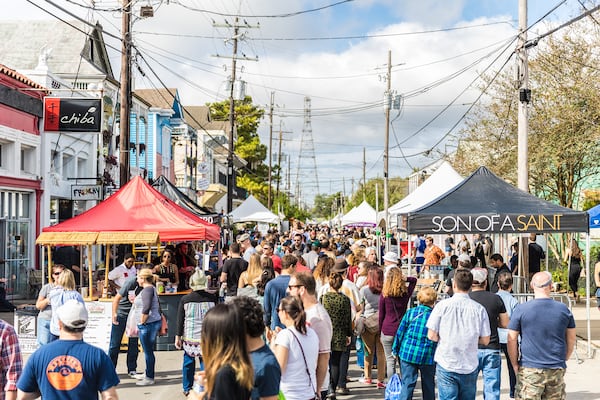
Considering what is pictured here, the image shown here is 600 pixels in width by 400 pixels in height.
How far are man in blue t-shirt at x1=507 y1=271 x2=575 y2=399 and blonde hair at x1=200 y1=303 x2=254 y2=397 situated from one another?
3.50 meters

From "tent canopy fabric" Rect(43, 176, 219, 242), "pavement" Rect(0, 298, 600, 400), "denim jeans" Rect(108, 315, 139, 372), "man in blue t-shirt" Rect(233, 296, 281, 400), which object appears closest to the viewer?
"man in blue t-shirt" Rect(233, 296, 281, 400)

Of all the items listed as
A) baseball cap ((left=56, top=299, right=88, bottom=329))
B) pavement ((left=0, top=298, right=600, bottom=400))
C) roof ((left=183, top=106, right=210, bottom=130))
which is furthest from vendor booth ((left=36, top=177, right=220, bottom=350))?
roof ((left=183, top=106, right=210, bottom=130))

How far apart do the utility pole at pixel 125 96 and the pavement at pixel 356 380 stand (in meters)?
5.18

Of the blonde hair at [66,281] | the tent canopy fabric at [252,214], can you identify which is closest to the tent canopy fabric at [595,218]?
the blonde hair at [66,281]

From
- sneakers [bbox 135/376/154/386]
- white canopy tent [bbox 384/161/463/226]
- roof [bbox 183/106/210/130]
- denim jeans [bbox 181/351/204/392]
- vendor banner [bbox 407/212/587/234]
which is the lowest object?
sneakers [bbox 135/376/154/386]

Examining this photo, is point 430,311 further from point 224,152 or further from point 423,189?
point 224,152

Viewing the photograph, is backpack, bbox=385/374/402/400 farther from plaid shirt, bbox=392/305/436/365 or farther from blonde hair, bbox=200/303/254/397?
blonde hair, bbox=200/303/254/397

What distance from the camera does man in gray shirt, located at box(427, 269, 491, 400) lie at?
266 inches

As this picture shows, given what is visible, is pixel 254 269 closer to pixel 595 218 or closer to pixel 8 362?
pixel 8 362

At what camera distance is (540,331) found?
662 centimetres

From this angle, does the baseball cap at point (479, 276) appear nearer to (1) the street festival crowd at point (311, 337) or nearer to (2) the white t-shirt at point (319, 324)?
(1) the street festival crowd at point (311, 337)

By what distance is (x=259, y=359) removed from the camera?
428 centimetres

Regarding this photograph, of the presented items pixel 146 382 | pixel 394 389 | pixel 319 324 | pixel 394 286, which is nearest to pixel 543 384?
pixel 394 389

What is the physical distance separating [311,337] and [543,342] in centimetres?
235
